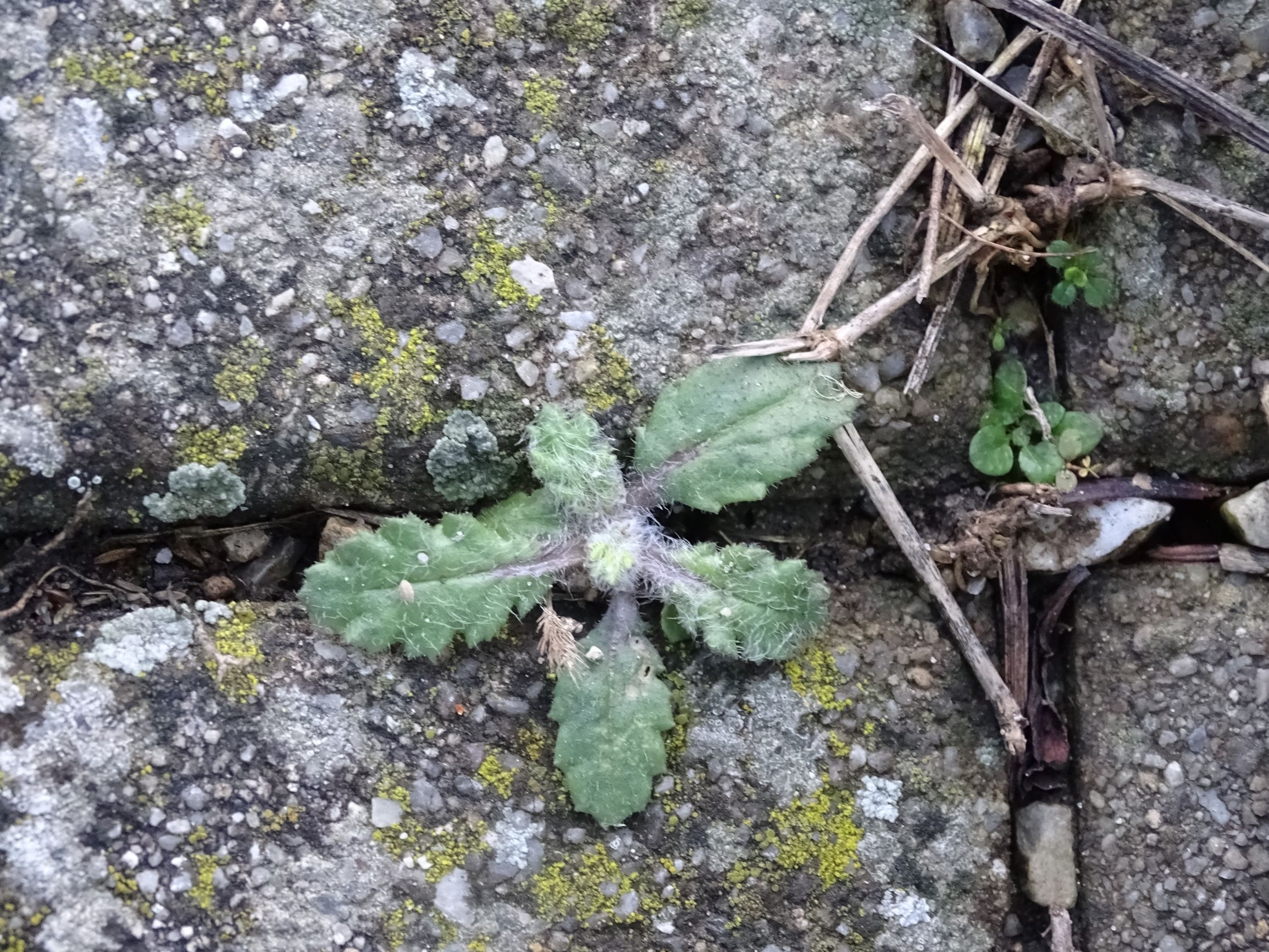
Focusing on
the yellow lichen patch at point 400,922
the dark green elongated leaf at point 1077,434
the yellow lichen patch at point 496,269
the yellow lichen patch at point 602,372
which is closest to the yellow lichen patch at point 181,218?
the yellow lichen patch at point 496,269

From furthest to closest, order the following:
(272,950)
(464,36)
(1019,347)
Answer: (1019,347), (464,36), (272,950)

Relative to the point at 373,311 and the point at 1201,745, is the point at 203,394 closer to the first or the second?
the point at 373,311

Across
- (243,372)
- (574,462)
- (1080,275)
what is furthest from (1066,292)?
(243,372)

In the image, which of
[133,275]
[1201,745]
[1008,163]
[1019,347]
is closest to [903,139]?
[1008,163]

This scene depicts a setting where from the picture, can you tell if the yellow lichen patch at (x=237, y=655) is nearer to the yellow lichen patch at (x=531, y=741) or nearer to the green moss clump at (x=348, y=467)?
the green moss clump at (x=348, y=467)

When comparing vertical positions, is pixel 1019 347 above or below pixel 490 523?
above

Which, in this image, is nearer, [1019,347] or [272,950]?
[272,950]

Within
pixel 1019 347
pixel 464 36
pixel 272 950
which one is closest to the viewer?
pixel 272 950
